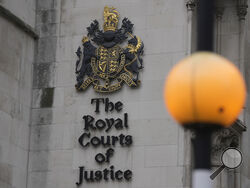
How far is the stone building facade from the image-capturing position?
18.8 meters

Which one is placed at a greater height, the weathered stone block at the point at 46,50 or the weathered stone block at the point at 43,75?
the weathered stone block at the point at 46,50

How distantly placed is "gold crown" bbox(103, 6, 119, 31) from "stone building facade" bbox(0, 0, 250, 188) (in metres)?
0.19

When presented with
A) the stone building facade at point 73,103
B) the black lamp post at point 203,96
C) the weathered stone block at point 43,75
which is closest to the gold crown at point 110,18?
the stone building facade at point 73,103

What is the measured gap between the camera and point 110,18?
65.8ft

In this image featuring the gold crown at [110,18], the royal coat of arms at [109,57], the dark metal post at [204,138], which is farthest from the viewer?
the gold crown at [110,18]

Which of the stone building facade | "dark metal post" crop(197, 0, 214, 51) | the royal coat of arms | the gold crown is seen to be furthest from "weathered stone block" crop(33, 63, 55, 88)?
"dark metal post" crop(197, 0, 214, 51)

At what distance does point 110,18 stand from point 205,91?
1377 cm

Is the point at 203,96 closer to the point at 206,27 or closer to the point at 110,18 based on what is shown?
the point at 206,27

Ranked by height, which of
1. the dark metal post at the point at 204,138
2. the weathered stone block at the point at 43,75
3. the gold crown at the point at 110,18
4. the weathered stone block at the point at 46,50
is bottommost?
the dark metal post at the point at 204,138

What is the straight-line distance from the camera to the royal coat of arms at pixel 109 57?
19531 mm

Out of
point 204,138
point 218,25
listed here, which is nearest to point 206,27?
point 204,138

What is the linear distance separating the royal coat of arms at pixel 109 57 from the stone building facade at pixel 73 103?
0.64 feet

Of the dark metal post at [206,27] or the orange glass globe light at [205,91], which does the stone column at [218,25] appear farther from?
the orange glass globe light at [205,91]

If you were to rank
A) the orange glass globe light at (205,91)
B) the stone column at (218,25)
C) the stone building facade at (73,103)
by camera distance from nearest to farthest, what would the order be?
the orange glass globe light at (205,91) → the stone building facade at (73,103) → the stone column at (218,25)
